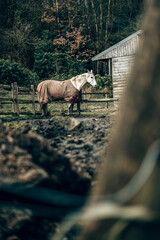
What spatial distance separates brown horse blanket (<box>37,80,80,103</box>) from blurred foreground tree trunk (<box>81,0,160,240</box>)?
35.5ft

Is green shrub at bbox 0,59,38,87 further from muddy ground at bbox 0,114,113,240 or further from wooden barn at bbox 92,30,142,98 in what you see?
muddy ground at bbox 0,114,113,240

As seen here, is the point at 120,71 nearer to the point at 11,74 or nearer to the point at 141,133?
the point at 11,74

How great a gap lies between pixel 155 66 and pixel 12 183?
50.7 inches

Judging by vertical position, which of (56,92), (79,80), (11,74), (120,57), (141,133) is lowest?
(56,92)

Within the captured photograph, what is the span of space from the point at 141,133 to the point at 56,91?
11.0 meters

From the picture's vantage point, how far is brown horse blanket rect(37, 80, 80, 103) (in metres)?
12.1

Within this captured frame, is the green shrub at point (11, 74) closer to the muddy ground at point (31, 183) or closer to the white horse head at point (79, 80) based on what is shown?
the white horse head at point (79, 80)

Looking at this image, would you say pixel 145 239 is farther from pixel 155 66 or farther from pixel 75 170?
pixel 75 170

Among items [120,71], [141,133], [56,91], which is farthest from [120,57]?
[141,133]

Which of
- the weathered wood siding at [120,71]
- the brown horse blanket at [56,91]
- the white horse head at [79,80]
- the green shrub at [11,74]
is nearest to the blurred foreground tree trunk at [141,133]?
the brown horse blanket at [56,91]

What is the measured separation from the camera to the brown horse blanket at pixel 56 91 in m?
12.1

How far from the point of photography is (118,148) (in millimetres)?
1413

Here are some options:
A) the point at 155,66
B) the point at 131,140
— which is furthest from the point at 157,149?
the point at 155,66

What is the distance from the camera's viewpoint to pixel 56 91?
12.2 m
